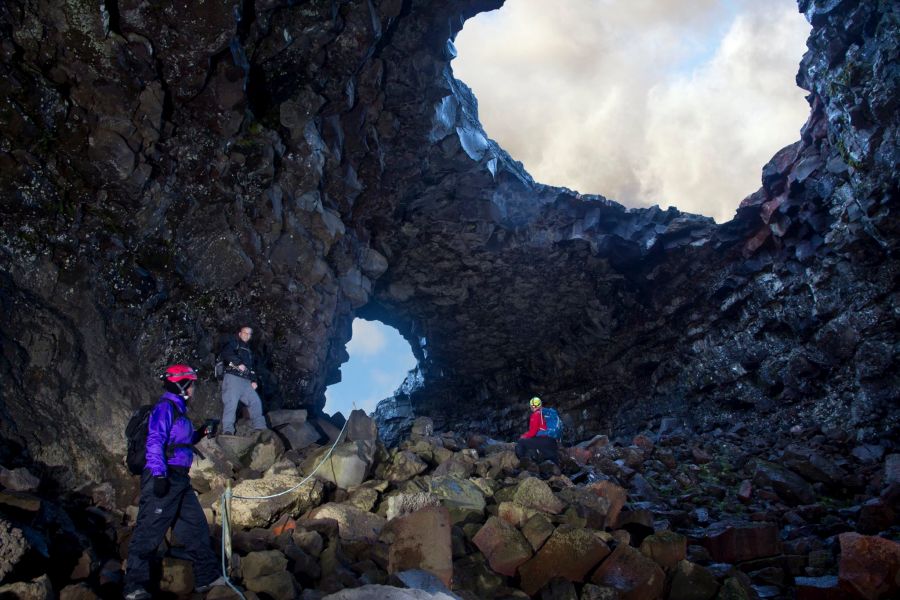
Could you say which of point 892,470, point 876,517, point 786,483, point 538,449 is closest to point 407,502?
point 538,449

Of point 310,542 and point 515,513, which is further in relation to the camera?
point 515,513

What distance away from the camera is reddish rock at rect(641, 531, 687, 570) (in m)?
6.54

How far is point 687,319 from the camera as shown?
66.7 feet

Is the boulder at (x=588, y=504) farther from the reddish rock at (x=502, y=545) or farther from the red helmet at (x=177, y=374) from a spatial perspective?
the red helmet at (x=177, y=374)

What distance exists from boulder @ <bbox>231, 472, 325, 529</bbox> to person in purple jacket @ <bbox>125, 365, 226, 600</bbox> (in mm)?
860

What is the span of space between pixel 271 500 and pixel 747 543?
6.44m

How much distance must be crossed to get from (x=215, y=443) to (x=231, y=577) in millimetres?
3396

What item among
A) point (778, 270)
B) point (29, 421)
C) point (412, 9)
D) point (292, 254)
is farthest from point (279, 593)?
point (778, 270)

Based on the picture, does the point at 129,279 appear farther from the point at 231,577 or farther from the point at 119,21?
the point at 231,577

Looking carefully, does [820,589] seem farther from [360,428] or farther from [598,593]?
[360,428]

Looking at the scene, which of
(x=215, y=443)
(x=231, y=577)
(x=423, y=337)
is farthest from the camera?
(x=423, y=337)

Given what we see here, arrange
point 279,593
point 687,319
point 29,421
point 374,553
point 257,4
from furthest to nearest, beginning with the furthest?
point 687,319
point 257,4
point 29,421
point 374,553
point 279,593

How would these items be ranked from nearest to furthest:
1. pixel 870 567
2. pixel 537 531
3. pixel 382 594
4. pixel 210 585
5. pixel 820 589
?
pixel 382 594 → pixel 210 585 → pixel 870 567 → pixel 820 589 → pixel 537 531

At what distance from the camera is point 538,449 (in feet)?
39.0
